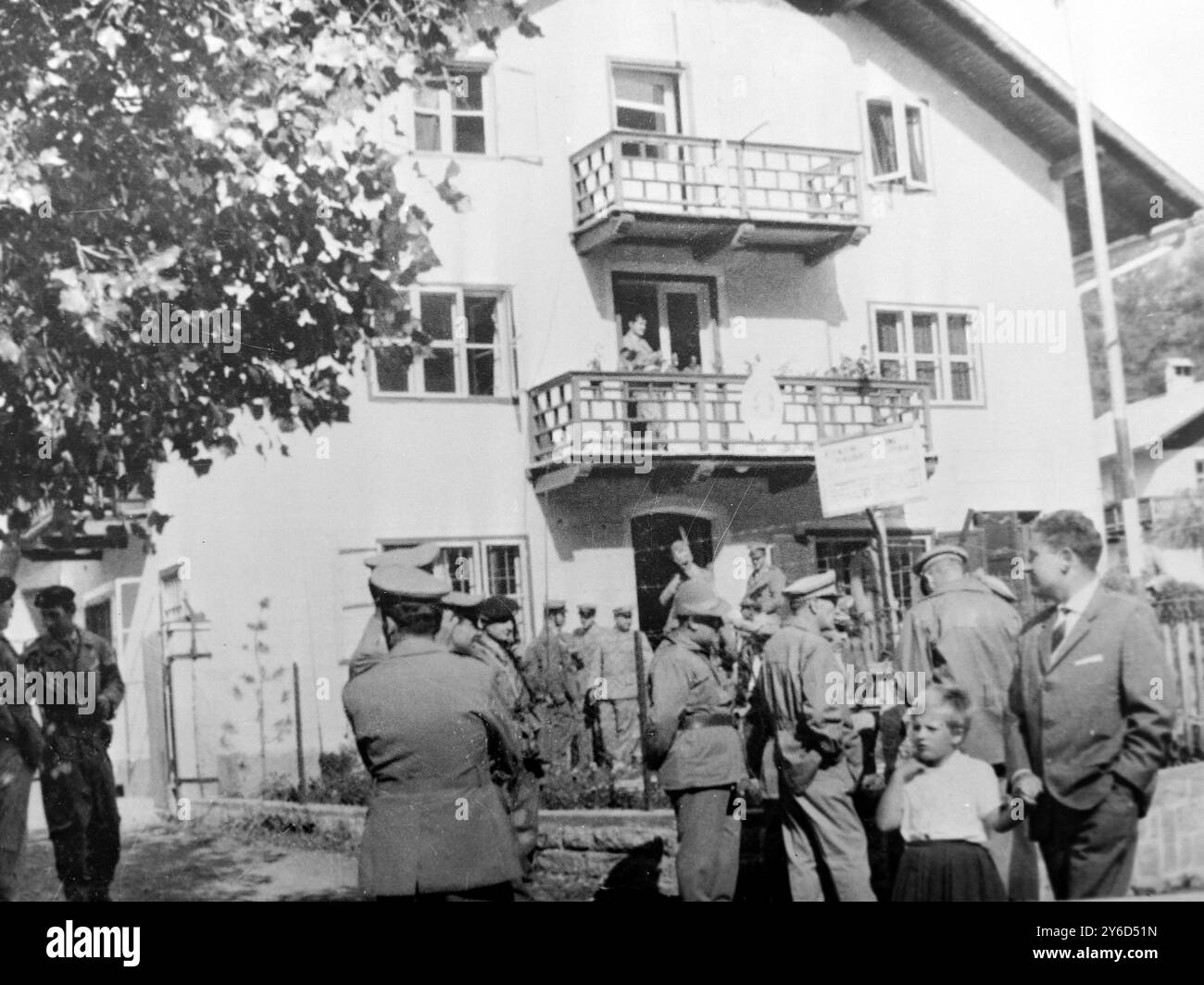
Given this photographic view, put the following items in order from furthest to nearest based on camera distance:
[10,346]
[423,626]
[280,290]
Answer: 1. [280,290]
2. [10,346]
3. [423,626]

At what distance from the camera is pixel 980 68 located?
5383 millimetres

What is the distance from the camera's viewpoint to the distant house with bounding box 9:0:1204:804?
5.21 meters

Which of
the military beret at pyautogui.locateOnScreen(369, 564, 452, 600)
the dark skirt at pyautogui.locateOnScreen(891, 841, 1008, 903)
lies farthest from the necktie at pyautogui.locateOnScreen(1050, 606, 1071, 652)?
the military beret at pyautogui.locateOnScreen(369, 564, 452, 600)

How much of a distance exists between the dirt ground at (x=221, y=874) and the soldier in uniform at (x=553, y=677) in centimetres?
92

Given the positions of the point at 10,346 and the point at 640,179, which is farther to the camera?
the point at 640,179

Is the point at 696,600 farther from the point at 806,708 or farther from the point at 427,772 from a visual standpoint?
the point at 427,772

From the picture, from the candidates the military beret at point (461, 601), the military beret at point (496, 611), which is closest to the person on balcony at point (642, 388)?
the military beret at point (496, 611)

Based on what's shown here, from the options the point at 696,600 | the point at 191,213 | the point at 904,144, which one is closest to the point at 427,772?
the point at 696,600

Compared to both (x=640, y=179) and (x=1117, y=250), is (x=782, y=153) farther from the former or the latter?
(x=1117, y=250)

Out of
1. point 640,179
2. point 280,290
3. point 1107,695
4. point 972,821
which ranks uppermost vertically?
point 640,179

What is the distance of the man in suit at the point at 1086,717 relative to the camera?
404 cm

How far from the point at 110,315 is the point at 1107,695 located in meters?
3.70
